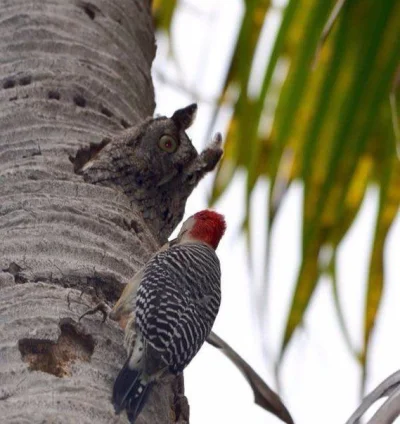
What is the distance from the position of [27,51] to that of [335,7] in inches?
48.3

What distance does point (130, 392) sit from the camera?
2.02 meters

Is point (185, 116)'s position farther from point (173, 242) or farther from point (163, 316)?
point (163, 316)

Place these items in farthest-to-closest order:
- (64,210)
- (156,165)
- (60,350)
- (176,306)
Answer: (156,165)
(176,306)
(64,210)
(60,350)

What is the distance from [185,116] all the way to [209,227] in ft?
1.36

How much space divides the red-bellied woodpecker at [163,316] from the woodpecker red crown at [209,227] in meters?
0.44

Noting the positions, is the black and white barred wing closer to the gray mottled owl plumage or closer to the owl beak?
the gray mottled owl plumage

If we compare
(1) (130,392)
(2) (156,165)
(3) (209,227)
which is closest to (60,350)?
(1) (130,392)

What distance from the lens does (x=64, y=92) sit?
9.80ft

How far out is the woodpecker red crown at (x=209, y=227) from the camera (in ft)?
11.4

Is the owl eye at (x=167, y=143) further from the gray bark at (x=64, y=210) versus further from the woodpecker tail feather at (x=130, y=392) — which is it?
the woodpecker tail feather at (x=130, y=392)

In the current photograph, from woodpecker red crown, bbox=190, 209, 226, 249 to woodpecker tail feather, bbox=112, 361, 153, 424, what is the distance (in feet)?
3.83

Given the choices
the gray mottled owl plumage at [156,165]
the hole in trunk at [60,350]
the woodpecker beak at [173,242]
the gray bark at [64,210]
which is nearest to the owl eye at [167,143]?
the gray mottled owl plumage at [156,165]

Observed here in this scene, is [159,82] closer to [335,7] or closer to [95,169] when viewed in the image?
[95,169]

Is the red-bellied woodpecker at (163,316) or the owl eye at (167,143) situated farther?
the owl eye at (167,143)
